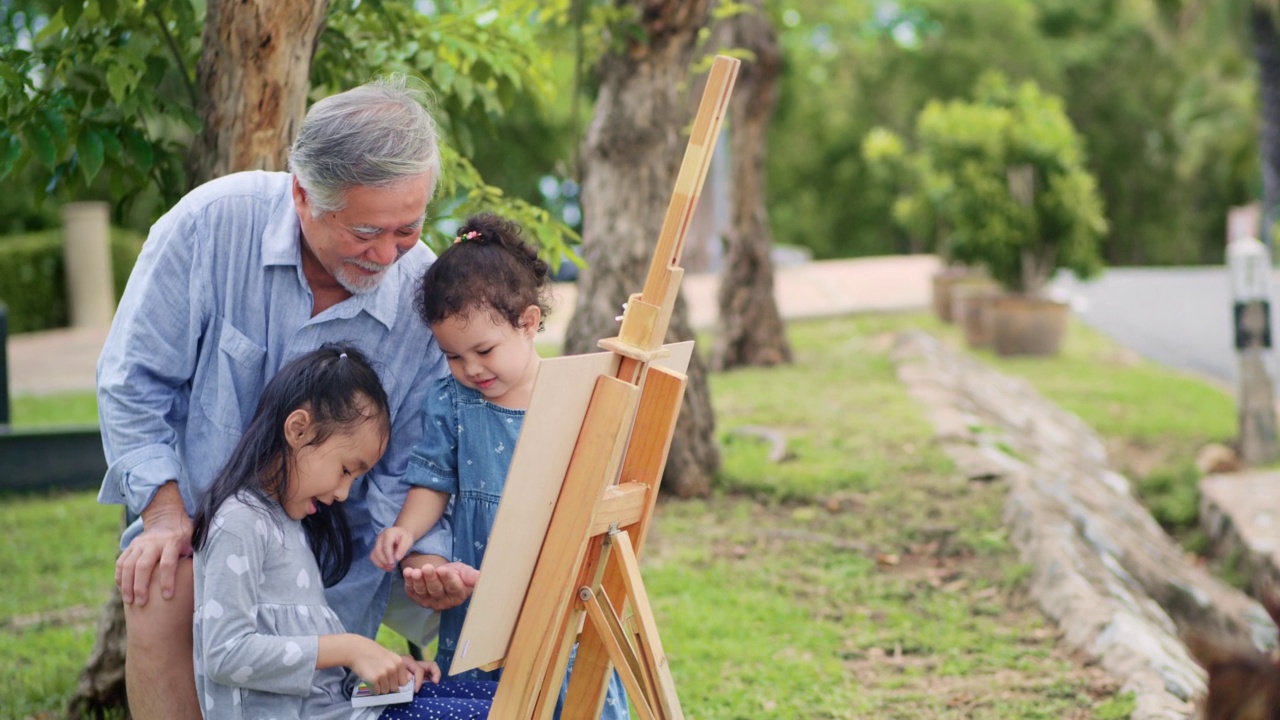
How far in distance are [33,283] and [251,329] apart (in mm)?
14419

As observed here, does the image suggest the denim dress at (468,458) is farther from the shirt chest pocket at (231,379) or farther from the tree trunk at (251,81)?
the tree trunk at (251,81)

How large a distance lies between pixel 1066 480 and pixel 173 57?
5094 millimetres

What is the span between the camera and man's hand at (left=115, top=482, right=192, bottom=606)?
262 cm

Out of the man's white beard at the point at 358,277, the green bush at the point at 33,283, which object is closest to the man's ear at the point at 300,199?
the man's white beard at the point at 358,277

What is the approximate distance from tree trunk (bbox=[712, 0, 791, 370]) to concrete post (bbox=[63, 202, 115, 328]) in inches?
342

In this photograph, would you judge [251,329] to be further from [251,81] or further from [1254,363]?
[1254,363]

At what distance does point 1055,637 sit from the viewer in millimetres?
4363

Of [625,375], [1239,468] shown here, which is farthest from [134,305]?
[1239,468]

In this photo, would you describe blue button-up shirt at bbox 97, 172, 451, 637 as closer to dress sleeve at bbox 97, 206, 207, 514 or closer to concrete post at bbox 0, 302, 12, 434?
dress sleeve at bbox 97, 206, 207, 514

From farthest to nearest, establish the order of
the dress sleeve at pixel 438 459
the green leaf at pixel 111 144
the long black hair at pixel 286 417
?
the green leaf at pixel 111 144
the dress sleeve at pixel 438 459
the long black hair at pixel 286 417

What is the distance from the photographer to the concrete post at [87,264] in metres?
15.4

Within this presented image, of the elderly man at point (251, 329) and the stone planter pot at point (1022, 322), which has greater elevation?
the elderly man at point (251, 329)

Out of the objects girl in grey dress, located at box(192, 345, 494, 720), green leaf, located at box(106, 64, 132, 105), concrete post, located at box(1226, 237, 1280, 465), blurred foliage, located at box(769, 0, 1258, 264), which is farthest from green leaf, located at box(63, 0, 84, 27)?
blurred foliage, located at box(769, 0, 1258, 264)

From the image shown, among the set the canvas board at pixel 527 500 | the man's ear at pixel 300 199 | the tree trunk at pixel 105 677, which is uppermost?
the man's ear at pixel 300 199
